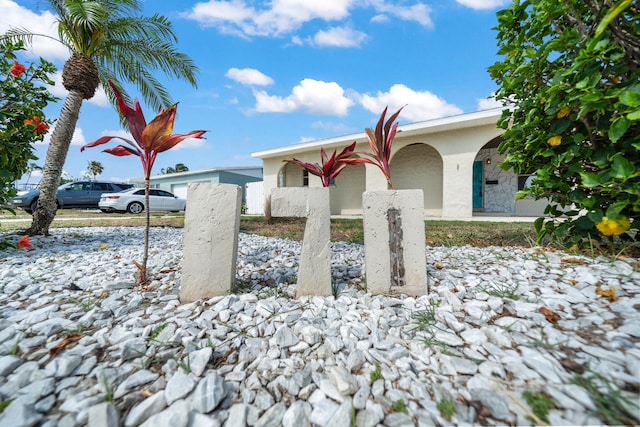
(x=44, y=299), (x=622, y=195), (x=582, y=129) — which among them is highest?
(x=582, y=129)

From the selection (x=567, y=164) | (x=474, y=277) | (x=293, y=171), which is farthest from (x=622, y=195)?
(x=293, y=171)

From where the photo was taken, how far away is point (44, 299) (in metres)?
1.64

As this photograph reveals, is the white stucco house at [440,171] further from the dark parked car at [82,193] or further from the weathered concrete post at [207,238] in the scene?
the dark parked car at [82,193]

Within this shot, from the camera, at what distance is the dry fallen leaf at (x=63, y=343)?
43.6 inches

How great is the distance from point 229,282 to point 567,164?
9.06 ft

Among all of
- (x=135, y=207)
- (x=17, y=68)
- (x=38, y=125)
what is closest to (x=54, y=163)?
(x=38, y=125)

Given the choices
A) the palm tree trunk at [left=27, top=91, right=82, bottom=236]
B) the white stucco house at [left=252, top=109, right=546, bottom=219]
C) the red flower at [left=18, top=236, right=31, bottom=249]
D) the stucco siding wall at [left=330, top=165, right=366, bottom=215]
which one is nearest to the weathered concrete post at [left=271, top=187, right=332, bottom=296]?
the red flower at [left=18, top=236, right=31, bottom=249]

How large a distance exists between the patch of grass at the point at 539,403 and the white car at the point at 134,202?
466 inches

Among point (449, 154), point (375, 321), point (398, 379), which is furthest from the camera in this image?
point (449, 154)

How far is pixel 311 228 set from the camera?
1725mm

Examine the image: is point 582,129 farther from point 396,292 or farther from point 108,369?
point 108,369

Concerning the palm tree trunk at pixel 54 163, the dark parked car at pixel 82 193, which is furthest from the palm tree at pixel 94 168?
the palm tree trunk at pixel 54 163

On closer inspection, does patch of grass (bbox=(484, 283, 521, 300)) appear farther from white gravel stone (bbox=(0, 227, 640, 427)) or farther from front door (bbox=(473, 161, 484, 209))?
front door (bbox=(473, 161, 484, 209))

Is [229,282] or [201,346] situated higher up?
Answer: [229,282]
